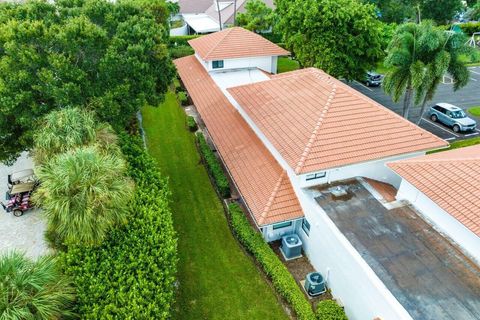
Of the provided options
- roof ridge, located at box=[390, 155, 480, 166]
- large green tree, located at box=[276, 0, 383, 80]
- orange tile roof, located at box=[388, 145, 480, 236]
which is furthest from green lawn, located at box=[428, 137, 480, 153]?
roof ridge, located at box=[390, 155, 480, 166]

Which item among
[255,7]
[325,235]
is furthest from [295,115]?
[255,7]

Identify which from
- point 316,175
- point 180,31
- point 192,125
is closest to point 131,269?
point 316,175

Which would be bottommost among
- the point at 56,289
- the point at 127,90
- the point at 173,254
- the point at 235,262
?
the point at 235,262

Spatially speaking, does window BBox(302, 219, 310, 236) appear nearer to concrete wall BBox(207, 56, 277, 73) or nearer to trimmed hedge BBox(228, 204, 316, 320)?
trimmed hedge BBox(228, 204, 316, 320)

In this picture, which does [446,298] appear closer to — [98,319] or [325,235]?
[325,235]

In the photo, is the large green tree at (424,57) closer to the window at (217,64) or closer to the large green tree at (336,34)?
the large green tree at (336,34)

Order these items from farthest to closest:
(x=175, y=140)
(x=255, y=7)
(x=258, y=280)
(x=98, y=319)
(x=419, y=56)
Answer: (x=255, y=7), (x=175, y=140), (x=419, y=56), (x=258, y=280), (x=98, y=319)

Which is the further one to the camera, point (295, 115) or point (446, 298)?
point (295, 115)
